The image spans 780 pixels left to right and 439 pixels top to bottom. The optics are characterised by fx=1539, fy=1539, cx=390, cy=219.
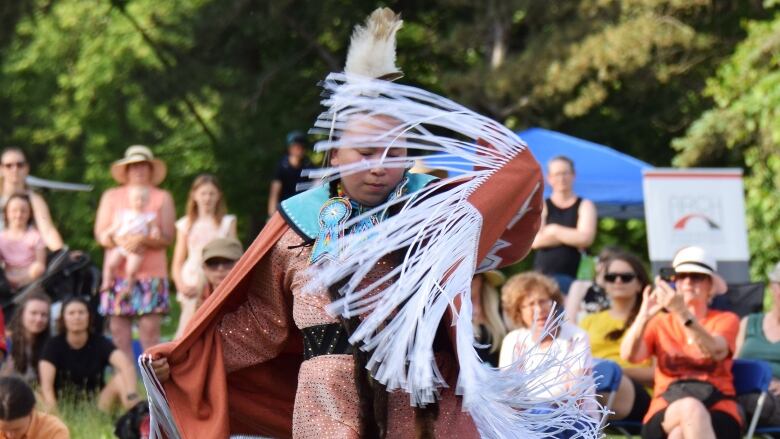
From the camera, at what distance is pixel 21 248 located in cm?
950

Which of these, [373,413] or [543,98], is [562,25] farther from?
[373,413]

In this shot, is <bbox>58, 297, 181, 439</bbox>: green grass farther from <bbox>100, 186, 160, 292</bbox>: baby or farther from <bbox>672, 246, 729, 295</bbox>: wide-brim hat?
<bbox>672, 246, 729, 295</bbox>: wide-brim hat

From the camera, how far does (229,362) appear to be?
4.54 m

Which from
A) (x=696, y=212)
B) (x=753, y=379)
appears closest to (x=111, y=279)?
(x=753, y=379)

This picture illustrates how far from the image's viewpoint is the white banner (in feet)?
33.5

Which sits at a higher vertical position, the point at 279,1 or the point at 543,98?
the point at 279,1

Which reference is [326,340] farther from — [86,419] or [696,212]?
[696,212]

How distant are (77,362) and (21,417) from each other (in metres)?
2.21

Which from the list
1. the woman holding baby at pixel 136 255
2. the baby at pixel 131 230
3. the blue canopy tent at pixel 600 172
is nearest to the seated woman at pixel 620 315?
the woman holding baby at pixel 136 255

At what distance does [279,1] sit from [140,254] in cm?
989

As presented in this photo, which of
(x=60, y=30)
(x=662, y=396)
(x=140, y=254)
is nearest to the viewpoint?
(x=662, y=396)

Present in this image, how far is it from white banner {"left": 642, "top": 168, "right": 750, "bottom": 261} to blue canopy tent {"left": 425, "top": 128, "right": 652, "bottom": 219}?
2992 mm

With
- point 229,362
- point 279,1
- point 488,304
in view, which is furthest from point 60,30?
point 229,362

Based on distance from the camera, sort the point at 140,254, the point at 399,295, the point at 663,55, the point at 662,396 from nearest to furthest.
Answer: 1. the point at 399,295
2. the point at 662,396
3. the point at 140,254
4. the point at 663,55
